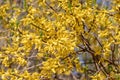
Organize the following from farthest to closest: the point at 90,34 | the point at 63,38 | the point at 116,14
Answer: the point at 90,34 < the point at 116,14 < the point at 63,38

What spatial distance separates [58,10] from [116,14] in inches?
25.8

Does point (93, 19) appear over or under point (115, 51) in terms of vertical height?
over

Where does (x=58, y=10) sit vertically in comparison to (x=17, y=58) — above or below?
above

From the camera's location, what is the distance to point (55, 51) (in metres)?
3.12

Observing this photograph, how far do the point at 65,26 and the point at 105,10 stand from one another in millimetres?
373

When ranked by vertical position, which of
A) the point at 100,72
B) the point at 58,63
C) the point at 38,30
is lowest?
the point at 100,72

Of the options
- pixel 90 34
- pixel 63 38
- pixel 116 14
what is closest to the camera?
pixel 63 38

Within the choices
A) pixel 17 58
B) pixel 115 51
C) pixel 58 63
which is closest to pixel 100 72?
pixel 115 51

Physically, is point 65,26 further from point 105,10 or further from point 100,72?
point 100,72

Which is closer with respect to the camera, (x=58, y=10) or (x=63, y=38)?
(x=63, y=38)

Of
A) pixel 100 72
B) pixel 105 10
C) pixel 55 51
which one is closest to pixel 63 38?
pixel 55 51

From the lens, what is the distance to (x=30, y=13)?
3297mm

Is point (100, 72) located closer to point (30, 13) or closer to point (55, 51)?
point (55, 51)

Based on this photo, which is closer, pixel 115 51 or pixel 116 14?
pixel 116 14
